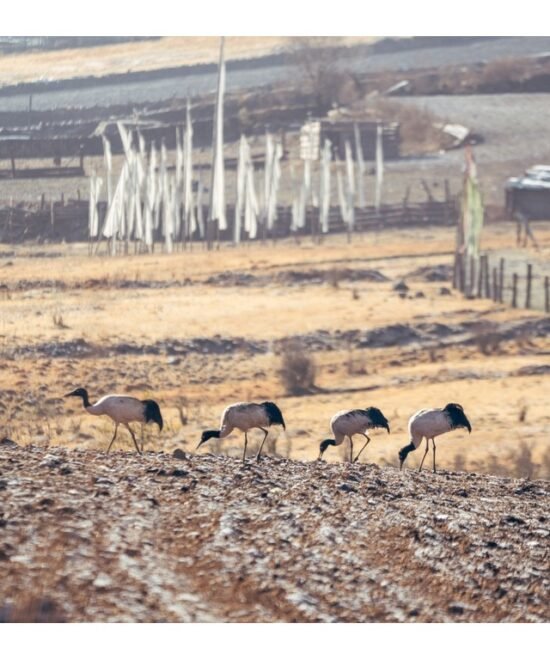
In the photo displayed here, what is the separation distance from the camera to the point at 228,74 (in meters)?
20.8

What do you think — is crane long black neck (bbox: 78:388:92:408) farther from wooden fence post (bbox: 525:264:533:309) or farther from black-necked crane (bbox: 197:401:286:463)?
wooden fence post (bbox: 525:264:533:309)

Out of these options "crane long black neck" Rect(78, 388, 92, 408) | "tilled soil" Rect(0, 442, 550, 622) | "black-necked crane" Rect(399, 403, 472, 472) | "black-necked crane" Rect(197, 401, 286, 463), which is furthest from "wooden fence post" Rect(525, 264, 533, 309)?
"tilled soil" Rect(0, 442, 550, 622)

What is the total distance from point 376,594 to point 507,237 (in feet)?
43.0

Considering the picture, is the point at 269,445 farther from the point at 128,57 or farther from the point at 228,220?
the point at 228,220

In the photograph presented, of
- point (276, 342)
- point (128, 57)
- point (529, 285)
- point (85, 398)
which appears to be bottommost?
point (276, 342)

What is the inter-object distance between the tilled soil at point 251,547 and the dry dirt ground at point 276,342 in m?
6.34

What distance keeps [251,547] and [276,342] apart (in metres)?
10.2

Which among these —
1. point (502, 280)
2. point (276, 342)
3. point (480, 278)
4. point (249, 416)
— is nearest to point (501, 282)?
point (502, 280)

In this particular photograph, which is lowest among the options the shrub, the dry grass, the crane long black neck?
the shrub

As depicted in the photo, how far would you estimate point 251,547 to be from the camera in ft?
35.4

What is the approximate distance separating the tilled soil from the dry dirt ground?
634 cm

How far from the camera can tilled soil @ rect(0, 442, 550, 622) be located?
10062mm
